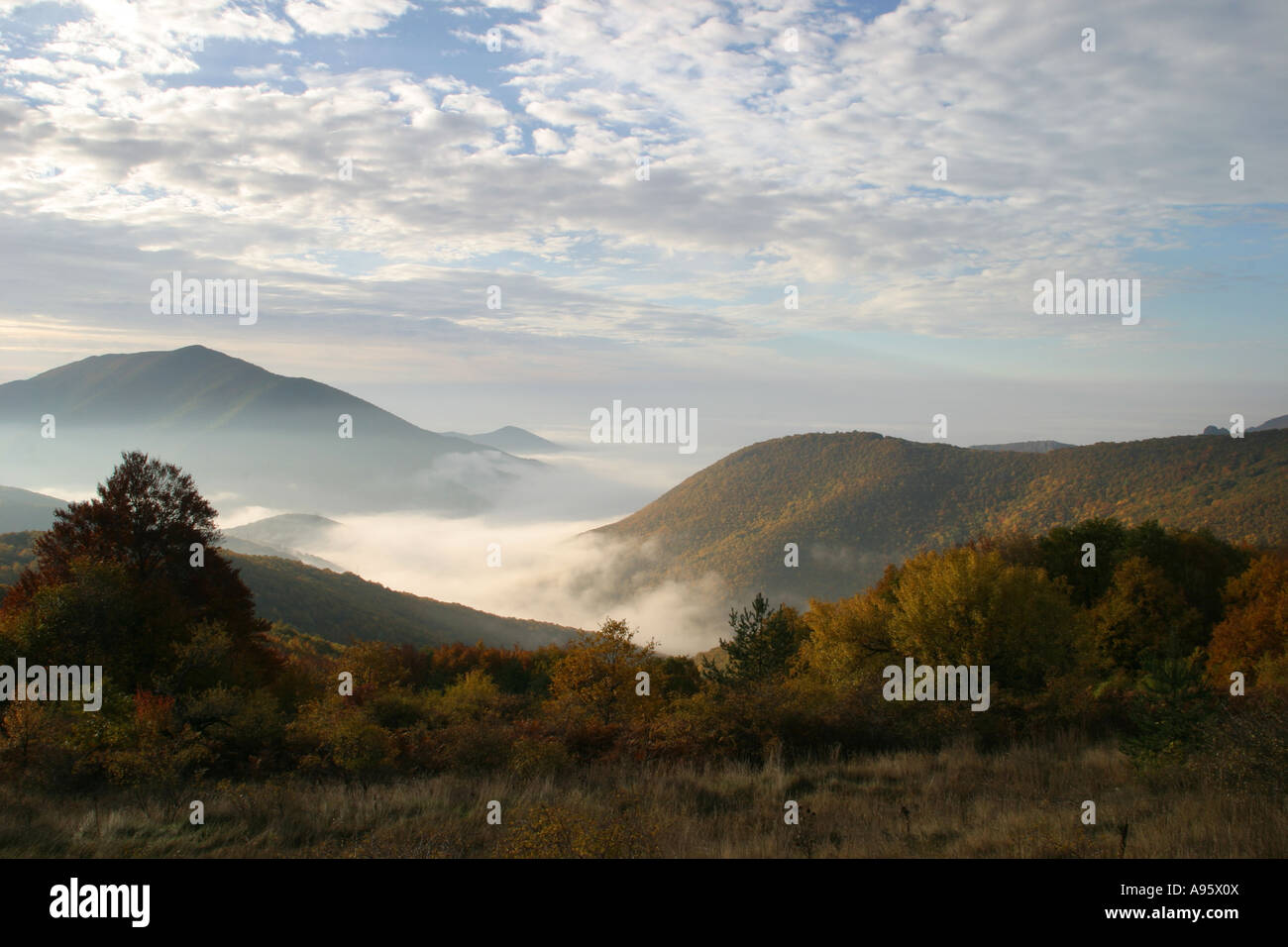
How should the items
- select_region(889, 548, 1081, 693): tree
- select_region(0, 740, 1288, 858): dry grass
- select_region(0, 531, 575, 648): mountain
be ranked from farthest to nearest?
select_region(0, 531, 575, 648): mountain → select_region(889, 548, 1081, 693): tree → select_region(0, 740, 1288, 858): dry grass

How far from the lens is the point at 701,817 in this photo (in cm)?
852

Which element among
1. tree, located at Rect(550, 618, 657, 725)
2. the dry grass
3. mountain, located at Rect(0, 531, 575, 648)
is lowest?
mountain, located at Rect(0, 531, 575, 648)

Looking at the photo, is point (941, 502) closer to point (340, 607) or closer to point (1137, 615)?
point (1137, 615)

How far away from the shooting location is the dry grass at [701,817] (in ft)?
22.2

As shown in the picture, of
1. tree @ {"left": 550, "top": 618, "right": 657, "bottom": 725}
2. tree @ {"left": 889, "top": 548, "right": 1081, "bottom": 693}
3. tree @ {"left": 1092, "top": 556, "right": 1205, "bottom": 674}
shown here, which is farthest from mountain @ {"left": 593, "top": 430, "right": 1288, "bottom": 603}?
tree @ {"left": 550, "top": 618, "right": 657, "bottom": 725}

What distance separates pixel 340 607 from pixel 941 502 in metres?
135

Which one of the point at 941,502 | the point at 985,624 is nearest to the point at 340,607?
the point at 985,624

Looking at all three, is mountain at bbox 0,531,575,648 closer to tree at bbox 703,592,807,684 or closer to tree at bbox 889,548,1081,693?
tree at bbox 703,592,807,684

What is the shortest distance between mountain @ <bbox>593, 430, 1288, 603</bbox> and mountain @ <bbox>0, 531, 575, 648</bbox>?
64.6m

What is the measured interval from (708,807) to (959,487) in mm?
175887

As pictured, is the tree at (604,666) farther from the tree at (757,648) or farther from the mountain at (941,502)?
the mountain at (941,502)

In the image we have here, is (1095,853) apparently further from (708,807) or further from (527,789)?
(527,789)

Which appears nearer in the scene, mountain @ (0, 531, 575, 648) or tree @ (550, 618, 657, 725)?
tree @ (550, 618, 657, 725)

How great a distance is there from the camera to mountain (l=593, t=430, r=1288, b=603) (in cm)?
10869
